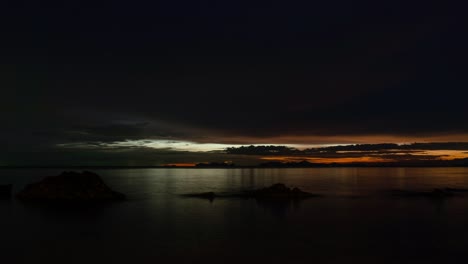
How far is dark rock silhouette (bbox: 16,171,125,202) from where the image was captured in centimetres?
6894

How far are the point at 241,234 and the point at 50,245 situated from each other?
18.4m

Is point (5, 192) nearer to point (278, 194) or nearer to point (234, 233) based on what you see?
point (278, 194)

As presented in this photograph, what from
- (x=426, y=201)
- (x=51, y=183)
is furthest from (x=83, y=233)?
(x=426, y=201)

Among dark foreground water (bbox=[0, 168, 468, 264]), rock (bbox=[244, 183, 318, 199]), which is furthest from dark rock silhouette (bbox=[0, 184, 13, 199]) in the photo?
rock (bbox=[244, 183, 318, 199])

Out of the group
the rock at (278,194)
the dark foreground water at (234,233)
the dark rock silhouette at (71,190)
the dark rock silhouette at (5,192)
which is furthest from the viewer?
the dark rock silhouette at (5,192)

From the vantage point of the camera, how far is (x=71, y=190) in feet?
227

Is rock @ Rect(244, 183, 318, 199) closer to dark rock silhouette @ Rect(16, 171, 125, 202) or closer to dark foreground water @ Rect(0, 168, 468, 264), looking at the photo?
dark foreground water @ Rect(0, 168, 468, 264)

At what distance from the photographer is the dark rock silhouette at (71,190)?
68938 millimetres

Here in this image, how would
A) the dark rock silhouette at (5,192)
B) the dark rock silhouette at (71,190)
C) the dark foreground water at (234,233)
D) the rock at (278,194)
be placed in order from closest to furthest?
1. the dark foreground water at (234,233)
2. the dark rock silhouette at (71,190)
3. the rock at (278,194)
4. the dark rock silhouette at (5,192)

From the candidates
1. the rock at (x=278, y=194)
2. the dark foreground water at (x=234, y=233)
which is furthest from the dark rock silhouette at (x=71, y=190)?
the rock at (x=278, y=194)

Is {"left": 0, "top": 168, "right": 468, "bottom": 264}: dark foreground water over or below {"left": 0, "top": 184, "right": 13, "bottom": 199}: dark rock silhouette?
below

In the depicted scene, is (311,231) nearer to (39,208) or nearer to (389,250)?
(389,250)

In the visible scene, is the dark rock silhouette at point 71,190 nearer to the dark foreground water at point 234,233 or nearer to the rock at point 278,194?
the dark foreground water at point 234,233

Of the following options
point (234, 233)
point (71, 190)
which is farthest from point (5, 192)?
point (234, 233)
